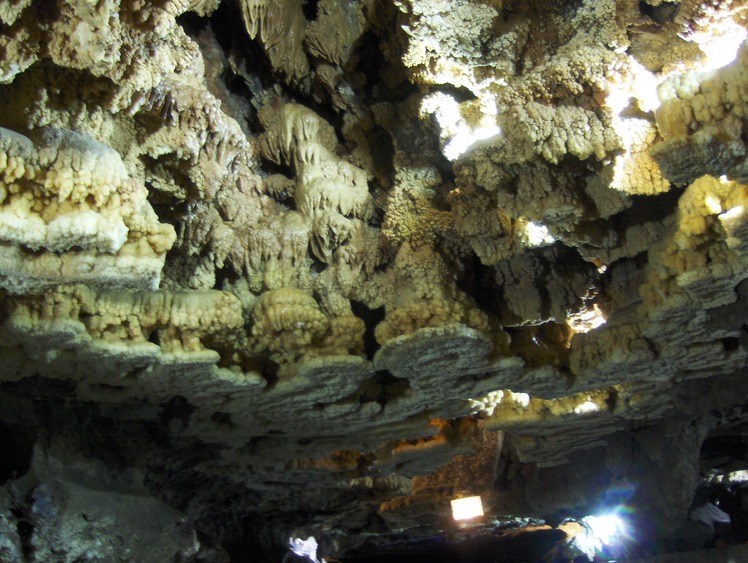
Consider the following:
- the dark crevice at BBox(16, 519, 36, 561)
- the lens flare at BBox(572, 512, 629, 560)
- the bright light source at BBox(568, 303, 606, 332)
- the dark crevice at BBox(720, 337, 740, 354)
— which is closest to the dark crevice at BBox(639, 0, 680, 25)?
the bright light source at BBox(568, 303, 606, 332)

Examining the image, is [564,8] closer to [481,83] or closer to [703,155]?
[481,83]

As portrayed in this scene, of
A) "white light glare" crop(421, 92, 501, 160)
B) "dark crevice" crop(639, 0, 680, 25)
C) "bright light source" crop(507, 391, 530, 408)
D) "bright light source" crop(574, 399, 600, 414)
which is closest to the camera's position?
"dark crevice" crop(639, 0, 680, 25)

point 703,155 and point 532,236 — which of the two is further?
point 532,236

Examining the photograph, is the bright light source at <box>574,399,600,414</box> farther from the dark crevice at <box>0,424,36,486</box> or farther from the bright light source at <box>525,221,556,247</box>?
the dark crevice at <box>0,424,36,486</box>

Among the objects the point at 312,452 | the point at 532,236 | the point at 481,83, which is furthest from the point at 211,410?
the point at 481,83

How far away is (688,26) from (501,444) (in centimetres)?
892

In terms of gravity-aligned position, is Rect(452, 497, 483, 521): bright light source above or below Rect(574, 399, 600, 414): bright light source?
below

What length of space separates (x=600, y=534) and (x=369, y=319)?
1008 centimetres

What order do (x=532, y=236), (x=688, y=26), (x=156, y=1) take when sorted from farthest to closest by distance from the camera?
(x=532, y=236)
(x=688, y=26)
(x=156, y=1)

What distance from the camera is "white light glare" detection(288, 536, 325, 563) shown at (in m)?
14.0

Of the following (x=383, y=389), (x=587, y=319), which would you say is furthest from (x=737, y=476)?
(x=383, y=389)

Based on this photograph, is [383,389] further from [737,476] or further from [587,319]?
[737,476]

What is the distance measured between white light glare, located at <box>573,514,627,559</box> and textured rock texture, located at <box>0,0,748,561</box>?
3314 millimetres

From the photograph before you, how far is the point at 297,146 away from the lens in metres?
5.90
